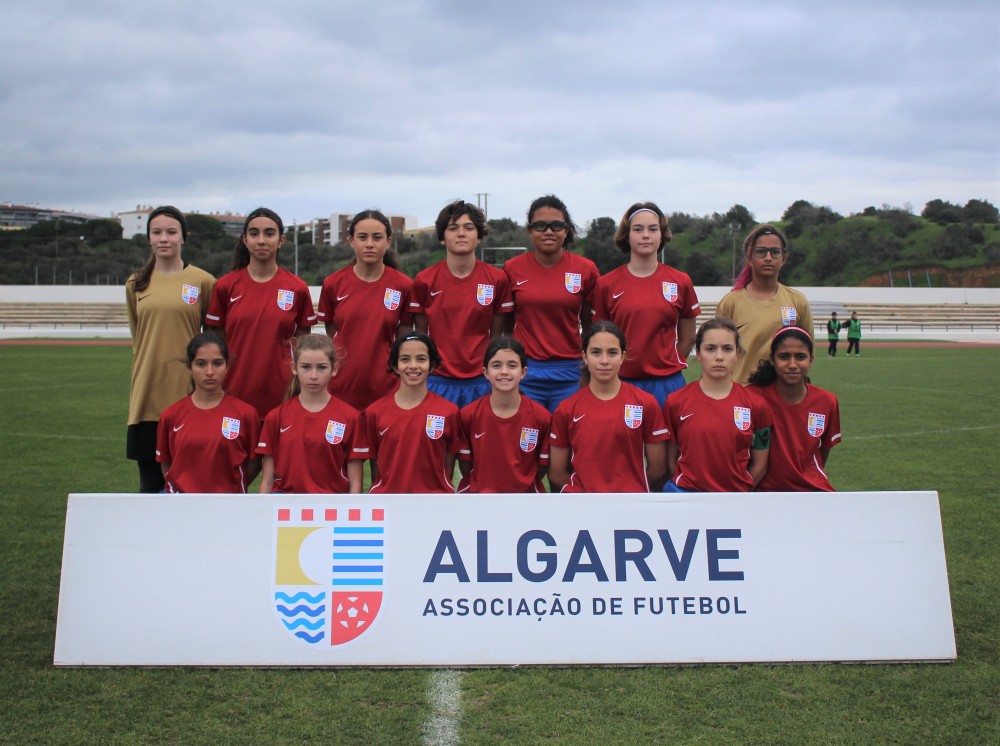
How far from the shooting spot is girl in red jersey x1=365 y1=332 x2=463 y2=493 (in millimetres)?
4277

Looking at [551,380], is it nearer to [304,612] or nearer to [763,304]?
[763,304]

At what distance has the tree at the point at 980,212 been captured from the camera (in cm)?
7262

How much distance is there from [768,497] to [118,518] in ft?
8.65

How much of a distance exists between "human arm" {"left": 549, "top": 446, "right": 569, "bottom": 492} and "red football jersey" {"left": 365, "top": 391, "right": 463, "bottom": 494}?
487mm

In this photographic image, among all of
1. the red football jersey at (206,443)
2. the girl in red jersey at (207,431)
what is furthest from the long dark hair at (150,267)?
the red football jersey at (206,443)

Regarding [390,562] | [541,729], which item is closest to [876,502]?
[541,729]

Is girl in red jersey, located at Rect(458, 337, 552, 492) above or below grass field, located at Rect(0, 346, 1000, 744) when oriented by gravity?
above

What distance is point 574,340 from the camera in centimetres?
500

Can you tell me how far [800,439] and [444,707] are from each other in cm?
221

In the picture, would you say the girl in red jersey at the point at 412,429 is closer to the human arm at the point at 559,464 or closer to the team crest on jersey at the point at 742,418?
the human arm at the point at 559,464

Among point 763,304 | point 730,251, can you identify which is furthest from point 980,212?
point 763,304

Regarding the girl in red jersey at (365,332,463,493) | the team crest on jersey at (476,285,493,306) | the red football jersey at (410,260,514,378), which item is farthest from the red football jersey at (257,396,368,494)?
the team crest on jersey at (476,285,493,306)

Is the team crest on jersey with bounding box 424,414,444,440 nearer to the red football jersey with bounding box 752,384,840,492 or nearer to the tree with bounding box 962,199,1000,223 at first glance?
the red football jersey with bounding box 752,384,840,492

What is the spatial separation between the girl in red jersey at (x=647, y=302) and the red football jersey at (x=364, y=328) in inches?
44.5
